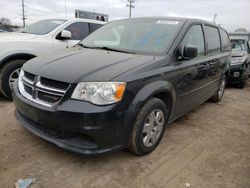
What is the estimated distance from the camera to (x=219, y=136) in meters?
3.68

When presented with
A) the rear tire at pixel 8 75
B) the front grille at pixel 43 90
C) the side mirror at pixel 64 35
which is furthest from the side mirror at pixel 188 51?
the rear tire at pixel 8 75

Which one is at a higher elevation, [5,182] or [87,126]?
[87,126]

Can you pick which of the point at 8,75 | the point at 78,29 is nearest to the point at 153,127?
the point at 8,75

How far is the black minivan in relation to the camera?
2.29 m

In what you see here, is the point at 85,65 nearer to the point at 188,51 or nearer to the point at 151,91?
the point at 151,91

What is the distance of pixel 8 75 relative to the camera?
4.42 meters

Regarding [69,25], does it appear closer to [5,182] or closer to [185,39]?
[185,39]

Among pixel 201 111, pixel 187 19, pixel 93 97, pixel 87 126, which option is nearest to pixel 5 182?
pixel 87 126

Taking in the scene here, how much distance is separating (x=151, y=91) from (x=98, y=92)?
0.64m

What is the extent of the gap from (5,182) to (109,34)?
2481 mm

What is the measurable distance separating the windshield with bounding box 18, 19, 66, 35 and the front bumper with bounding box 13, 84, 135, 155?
305cm

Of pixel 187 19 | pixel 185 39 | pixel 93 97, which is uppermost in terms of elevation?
pixel 187 19

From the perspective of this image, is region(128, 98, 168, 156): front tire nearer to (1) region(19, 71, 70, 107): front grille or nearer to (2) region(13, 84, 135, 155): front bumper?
(2) region(13, 84, 135, 155): front bumper

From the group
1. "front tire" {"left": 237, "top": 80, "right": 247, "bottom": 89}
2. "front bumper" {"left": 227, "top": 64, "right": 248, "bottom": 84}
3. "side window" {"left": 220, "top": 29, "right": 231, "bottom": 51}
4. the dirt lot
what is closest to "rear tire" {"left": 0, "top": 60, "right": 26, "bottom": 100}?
the dirt lot
